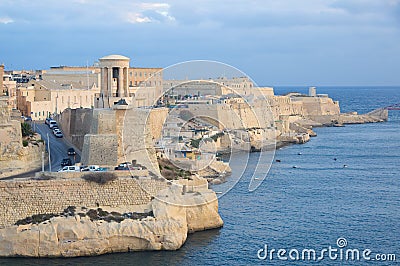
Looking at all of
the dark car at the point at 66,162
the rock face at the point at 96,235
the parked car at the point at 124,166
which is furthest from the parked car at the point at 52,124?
the rock face at the point at 96,235

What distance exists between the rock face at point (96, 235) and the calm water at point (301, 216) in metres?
0.21

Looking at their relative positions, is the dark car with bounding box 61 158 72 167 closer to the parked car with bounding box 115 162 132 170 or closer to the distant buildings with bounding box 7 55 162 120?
the distant buildings with bounding box 7 55 162 120

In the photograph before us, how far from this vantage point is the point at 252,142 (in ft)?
132

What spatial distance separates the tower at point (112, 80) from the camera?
20.7 m

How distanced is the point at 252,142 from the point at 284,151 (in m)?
2.17

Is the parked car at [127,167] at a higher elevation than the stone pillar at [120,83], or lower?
lower

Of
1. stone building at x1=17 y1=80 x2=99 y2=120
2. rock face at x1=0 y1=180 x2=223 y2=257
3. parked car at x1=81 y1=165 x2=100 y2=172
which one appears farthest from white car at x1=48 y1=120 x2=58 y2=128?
rock face at x1=0 y1=180 x2=223 y2=257

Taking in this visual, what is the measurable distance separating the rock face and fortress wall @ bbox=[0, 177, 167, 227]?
0.51 m

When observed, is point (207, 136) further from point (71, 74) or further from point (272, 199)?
point (272, 199)

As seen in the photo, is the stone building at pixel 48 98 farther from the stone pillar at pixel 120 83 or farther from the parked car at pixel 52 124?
the stone pillar at pixel 120 83

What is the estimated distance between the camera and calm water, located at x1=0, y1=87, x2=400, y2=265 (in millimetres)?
16547

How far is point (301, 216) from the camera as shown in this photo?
2108 centimetres

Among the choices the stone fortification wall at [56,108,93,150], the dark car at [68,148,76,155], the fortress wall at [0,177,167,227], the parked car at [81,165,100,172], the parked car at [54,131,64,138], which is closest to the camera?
the fortress wall at [0,177,167,227]

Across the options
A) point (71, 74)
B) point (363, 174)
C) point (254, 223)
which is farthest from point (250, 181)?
point (71, 74)
